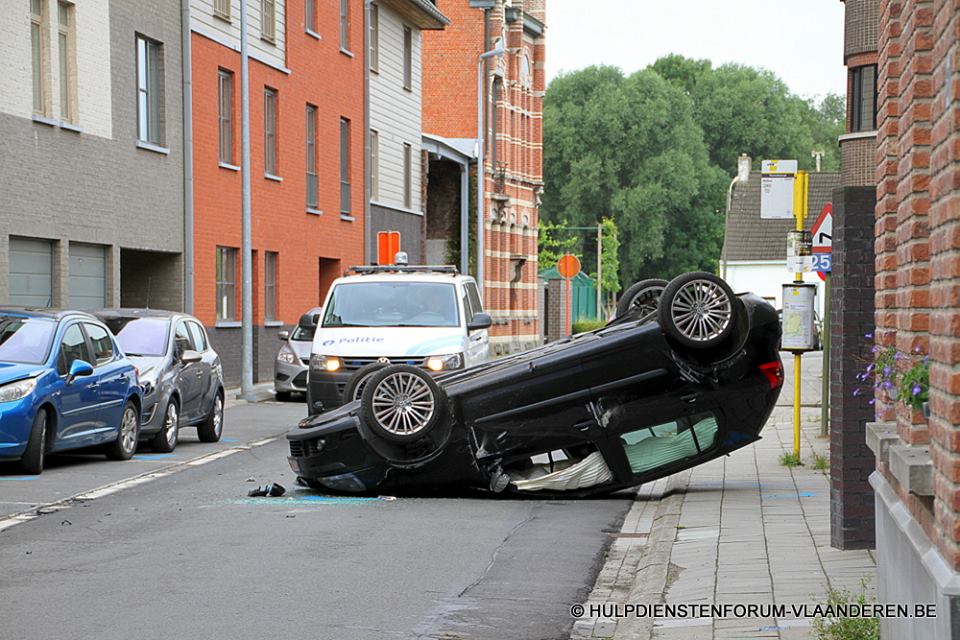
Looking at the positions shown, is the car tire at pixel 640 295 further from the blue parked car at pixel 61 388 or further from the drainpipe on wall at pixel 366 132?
the drainpipe on wall at pixel 366 132

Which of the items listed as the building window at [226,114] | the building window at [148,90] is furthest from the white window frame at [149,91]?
the building window at [226,114]

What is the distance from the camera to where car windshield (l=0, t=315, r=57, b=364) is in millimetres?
14148

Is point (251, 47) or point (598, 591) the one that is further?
point (251, 47)

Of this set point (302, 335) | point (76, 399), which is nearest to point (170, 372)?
point (76, 399)

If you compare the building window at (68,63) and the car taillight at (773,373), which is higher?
the building window at (68,63)

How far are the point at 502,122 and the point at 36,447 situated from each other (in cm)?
4558

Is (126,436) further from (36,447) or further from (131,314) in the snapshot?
(131,314)

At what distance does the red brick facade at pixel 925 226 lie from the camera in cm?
438

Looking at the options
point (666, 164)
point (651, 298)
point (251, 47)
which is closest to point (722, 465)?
point (651, 298)

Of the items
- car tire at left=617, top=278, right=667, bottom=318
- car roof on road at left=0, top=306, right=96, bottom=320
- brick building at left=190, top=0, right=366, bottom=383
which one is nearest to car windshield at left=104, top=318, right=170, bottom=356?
car roof on road at left=0, top=306, right=96, bottom=320

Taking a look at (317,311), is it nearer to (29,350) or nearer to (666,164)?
(29,350)

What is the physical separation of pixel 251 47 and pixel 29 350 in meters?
17.7

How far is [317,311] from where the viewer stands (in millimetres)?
21828

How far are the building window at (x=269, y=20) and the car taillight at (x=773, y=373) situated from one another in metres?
21.7
